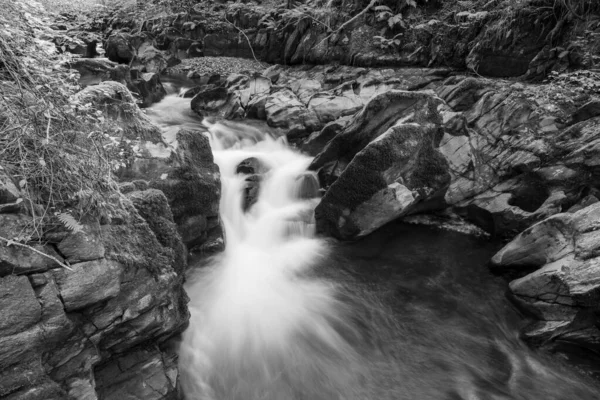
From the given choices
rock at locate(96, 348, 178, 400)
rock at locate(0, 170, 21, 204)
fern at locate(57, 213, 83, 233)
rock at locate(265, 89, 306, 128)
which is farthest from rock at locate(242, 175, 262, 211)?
rock at locate(0, 170, 21, 204)

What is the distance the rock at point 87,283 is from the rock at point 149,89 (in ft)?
35.5

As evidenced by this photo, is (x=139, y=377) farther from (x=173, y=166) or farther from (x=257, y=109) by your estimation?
(x=257, y=109)

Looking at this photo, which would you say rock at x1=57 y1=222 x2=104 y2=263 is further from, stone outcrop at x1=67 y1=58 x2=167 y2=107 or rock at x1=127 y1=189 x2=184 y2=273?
stone outcrop at x1=67 y1=58 x2=167 y2=107

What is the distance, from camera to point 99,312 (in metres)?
3.24

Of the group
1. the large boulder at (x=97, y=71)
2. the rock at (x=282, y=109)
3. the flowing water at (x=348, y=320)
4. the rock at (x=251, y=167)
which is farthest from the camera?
the rock at (x=282, y=109)

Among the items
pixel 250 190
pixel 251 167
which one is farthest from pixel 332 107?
pixel 250 190

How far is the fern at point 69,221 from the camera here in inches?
113

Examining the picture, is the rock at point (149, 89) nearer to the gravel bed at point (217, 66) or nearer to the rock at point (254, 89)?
the rock at point (254, 89)

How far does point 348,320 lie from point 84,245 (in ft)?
14.0

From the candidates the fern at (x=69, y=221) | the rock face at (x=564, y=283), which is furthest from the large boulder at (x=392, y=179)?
the fern at (x=69, y=221)

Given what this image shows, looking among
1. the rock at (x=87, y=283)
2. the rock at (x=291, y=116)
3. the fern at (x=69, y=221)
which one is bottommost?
the rock at (x=87, y=283)

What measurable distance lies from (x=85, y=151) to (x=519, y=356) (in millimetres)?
6220

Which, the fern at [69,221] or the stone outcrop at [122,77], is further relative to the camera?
the stone outcrop at [122,77]

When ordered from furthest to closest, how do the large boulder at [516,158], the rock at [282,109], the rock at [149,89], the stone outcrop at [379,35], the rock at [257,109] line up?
the rock at [149,89], the rock at [257,109], the rock at [282,109], the stone outcrop at [379,35], the large boulder at [516,158]
